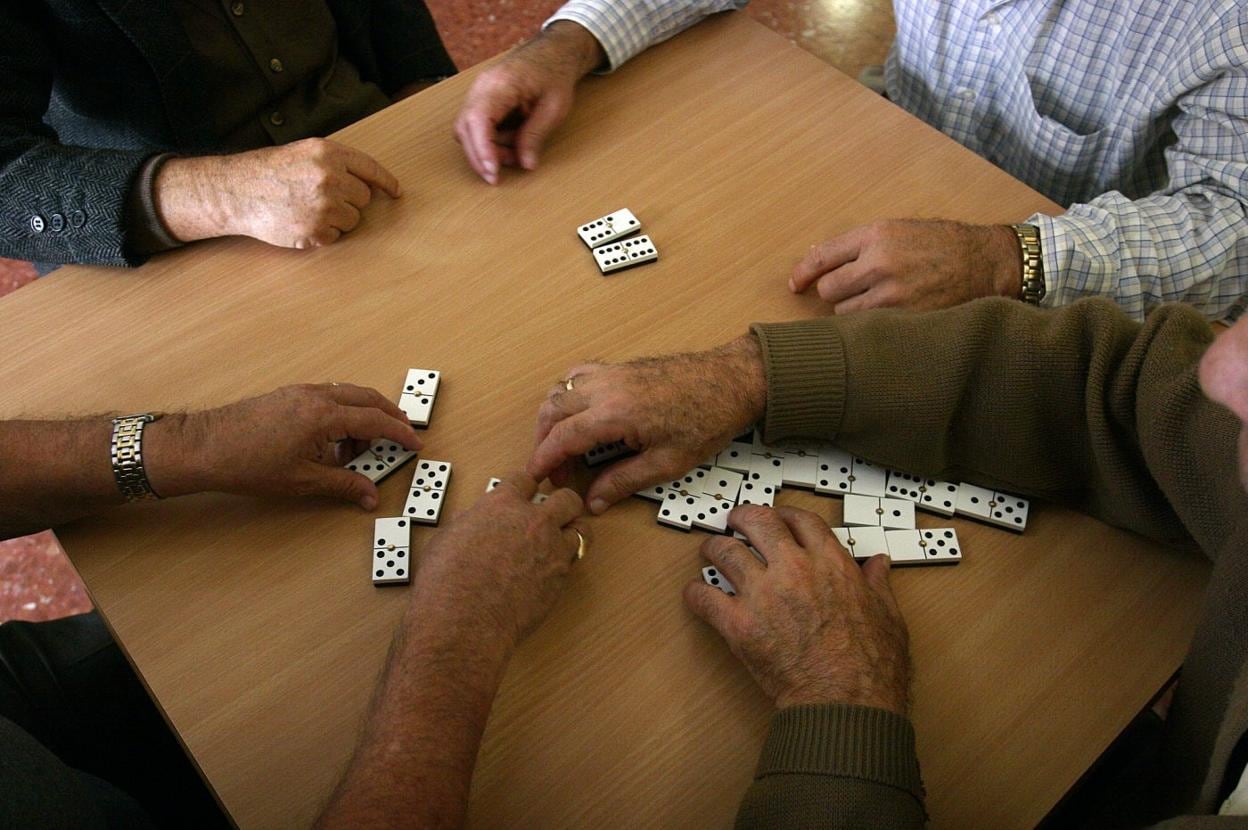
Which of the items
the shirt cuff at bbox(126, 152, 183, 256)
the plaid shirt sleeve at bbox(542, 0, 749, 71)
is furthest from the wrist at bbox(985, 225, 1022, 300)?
the shirt cuff at bbox(126, 152, 183, 256)

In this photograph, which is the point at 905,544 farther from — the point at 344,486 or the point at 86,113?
the point at 86,113

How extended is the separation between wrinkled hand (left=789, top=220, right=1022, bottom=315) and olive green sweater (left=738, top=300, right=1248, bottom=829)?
0.30 feet

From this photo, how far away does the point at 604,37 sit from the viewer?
1.80 m

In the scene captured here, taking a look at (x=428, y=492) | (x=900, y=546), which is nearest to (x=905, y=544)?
(x=900, y=546)

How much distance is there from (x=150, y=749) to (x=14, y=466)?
560 mm

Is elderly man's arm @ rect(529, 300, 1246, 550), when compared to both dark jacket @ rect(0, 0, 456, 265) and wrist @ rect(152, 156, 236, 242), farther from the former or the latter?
dark jacket @ rect(0, 0, 456, 265)

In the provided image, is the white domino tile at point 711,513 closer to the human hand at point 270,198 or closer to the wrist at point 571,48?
the human hand at point 270,198

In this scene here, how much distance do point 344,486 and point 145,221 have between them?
640 mm

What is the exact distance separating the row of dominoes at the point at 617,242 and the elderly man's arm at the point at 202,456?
1.54ft

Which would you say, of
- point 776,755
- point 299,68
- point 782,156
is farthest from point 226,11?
point 776,755

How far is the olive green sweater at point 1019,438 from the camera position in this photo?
1075 mm

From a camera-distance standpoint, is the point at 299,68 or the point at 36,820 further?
the point at 299,68

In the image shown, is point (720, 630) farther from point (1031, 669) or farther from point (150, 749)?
point (150, 749)

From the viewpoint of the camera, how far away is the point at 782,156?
1729 mm
